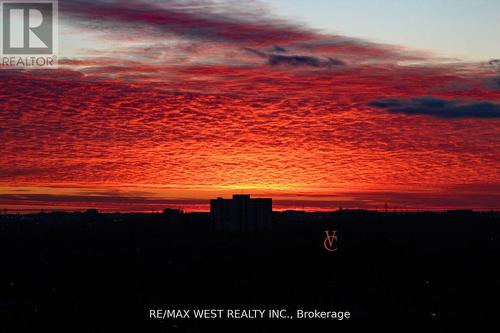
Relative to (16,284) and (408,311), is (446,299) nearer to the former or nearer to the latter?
(408,311)

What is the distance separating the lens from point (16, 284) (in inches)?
6673

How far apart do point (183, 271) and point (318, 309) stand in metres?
75.5

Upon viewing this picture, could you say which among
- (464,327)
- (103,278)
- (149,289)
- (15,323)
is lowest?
(464,327)

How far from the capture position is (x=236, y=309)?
122m

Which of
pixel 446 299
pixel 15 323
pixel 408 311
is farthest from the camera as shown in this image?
pixel 446 299

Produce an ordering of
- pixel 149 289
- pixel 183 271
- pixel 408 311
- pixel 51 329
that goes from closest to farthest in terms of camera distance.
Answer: pixel 51 329
pixel 408 311
pixel 149 289
pixel 183 271

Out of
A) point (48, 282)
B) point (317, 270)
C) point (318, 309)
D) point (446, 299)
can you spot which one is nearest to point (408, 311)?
point (318, 309)

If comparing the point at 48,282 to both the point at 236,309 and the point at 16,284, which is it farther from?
the point at 236,309

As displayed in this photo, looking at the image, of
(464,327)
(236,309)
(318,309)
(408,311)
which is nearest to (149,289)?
(236,309)

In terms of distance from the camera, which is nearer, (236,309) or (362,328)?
(362,328)

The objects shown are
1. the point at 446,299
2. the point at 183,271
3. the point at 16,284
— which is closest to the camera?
the point at 446,299

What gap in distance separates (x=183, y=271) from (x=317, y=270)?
3385 cm

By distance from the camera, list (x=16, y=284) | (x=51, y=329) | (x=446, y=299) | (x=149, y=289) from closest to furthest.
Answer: (x=51, y=329) → (x=446, y=299) → (x=149, y=289) → (x=16, y=284)

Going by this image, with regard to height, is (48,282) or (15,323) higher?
(48,282)
